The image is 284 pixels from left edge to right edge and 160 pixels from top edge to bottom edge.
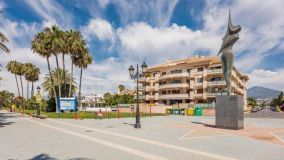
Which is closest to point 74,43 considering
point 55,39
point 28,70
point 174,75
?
point 55,39

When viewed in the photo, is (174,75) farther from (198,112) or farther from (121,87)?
(121,87)

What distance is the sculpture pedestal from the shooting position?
19250 mm

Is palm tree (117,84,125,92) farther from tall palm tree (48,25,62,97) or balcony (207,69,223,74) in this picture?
tall palm tree (48,25,62,97)

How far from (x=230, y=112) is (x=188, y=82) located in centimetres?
4694

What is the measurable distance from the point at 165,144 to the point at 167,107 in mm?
42940

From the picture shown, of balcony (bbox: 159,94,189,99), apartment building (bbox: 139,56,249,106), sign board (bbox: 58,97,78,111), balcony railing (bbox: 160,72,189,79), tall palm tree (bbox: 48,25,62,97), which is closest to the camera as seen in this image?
sign board (bbox: 58,97,78,111)

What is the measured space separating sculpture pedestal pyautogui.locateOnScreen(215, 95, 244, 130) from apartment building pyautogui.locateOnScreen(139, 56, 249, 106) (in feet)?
129

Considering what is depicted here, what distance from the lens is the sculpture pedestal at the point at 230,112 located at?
63.2ft

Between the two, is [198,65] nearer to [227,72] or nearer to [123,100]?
[123,100]

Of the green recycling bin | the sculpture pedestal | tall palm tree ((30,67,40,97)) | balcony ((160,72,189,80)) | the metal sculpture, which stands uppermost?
tall palm tree ((30,67,40,97))

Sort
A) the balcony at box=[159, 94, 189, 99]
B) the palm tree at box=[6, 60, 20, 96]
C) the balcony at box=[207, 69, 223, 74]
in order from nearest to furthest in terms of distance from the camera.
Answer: the balcony at box=[207, 69, 223, 74], the balcony at box=[159, 94, 189, 99], the palm tree at box=[6, 60, 20, 96]

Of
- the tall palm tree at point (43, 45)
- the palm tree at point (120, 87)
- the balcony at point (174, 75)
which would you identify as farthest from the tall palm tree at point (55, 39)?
the palm tree at point (120, 87)

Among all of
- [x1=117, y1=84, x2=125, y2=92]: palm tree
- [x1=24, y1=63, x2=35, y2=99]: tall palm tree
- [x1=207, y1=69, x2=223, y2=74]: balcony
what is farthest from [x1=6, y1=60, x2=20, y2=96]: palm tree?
[x1=117, y1=84, x2=125, y2=92]: palm tree

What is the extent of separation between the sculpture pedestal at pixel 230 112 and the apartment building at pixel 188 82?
39.4 meters
